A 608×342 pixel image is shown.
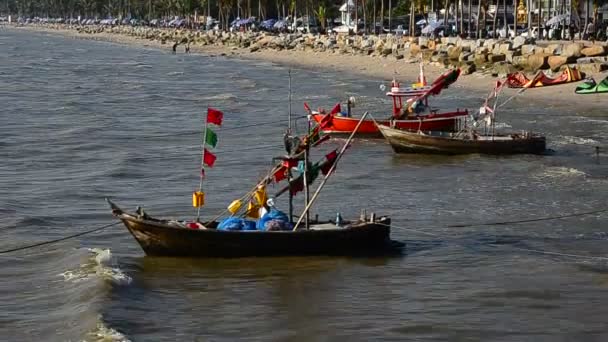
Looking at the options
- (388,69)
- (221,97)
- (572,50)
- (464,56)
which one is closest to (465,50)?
(464,56)

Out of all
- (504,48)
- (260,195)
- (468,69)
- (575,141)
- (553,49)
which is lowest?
(575,141)

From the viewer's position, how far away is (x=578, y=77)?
168ft

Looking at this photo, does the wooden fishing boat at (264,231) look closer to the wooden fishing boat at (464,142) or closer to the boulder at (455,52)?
the wooden fishing boat at (464,142)

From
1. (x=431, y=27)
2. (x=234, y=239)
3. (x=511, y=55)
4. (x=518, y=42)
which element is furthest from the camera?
(x=431, y=27)

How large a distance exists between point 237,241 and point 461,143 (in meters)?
14.1

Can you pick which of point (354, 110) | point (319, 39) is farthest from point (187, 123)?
point (319, 39)

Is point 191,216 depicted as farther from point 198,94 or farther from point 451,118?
point 198,94

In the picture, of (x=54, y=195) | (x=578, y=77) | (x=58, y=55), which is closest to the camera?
(x=54, y=195)

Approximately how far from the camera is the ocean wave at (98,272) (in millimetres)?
19694

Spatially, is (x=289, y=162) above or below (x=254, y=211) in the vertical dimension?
above

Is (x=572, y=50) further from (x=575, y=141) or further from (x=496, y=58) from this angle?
(x=575, y=141)

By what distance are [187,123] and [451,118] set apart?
39.3 ft

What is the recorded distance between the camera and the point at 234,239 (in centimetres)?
2003

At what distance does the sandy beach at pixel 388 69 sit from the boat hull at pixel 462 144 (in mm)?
11659
